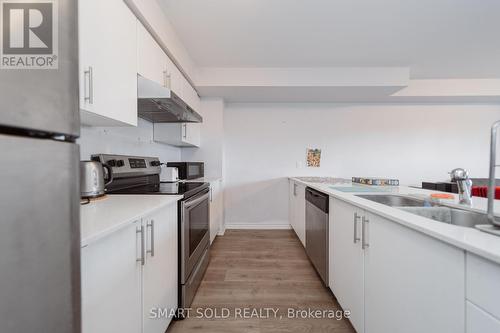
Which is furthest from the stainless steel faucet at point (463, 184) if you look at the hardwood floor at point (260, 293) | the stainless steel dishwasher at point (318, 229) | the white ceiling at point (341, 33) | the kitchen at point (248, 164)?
the white ceiling at point (341, 33)

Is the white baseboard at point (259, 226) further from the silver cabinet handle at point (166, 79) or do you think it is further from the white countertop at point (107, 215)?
the white countertop at point (107, 215)

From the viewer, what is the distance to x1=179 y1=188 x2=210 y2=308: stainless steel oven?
1579 mm

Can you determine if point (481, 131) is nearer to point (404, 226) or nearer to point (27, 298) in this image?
point (404, 226)

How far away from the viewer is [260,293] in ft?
6.27

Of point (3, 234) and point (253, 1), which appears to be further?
point (253, 1)

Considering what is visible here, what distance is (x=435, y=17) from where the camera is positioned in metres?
2.12

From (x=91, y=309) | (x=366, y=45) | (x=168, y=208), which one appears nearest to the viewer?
(x=91, y=309)

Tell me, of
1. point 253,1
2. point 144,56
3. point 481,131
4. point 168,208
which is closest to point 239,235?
point 168,208

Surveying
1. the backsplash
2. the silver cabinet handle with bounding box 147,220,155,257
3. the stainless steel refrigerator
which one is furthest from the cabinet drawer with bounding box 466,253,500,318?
the backsplash

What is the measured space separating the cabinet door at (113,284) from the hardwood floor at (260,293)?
681mm

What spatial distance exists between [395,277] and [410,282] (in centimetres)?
9

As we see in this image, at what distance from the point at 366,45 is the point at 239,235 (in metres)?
2.93

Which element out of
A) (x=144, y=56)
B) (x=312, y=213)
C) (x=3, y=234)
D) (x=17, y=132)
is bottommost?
(x=312, y=213)

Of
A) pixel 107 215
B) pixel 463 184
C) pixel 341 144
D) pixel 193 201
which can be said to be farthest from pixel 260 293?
pixel 341 144
